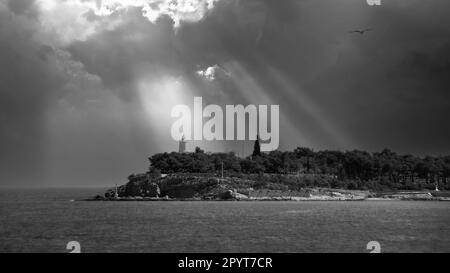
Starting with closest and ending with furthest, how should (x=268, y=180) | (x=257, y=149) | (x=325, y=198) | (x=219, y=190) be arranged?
(x=219, y=190)
(x=325, y=198)
(x=268, y=180)
(x=257, y=149)

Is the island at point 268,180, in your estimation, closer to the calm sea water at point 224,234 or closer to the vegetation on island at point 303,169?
the vegetation on island at point 303,169

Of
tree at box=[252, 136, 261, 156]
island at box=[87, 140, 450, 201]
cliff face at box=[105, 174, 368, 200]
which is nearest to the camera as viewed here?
cliff face at box=[105, 174, 368, 200]

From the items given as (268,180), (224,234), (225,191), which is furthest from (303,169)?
(224,234)

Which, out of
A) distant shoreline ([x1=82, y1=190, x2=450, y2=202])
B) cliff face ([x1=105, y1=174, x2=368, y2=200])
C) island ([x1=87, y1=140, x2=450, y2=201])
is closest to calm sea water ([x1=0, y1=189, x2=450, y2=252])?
distant shoreline ([x1=82, y1=190, x2=450, y2=202])

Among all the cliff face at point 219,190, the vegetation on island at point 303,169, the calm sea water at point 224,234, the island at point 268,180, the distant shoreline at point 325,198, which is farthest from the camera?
the vegetation on island at point 303,169

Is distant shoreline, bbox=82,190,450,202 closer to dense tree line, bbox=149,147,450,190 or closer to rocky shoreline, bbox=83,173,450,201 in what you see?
rocky shoreline, bbox=83,173,450,201


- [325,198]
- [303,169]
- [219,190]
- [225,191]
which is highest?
[303,169]

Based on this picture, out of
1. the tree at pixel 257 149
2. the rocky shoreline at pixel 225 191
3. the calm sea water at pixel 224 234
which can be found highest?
the tree at pixel 257 149

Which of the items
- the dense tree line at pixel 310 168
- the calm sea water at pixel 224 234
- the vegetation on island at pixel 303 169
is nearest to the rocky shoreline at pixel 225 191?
the vegetation on island at pixel 303 169

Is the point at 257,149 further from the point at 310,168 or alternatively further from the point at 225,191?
the point at 225,191

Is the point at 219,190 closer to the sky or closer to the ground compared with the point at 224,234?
closer to the sky
